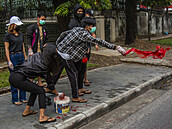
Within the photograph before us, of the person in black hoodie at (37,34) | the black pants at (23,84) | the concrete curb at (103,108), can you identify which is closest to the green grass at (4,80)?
the person in black hoodie at (37,34)

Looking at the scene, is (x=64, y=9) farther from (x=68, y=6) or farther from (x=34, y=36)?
(x=34, y=36)

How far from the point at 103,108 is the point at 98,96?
2.49ft

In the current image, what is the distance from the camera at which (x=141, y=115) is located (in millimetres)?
4707

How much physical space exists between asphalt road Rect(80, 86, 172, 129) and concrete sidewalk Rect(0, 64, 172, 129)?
17cm

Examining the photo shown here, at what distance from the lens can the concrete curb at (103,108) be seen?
4.05m

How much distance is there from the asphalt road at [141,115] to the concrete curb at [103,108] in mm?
96

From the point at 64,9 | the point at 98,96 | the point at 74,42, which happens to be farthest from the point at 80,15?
the point at 64,9

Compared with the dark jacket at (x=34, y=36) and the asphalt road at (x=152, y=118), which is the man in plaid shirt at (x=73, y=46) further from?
the dark jacket at (x=34, y=36)

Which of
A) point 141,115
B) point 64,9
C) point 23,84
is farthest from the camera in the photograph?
point 64,9

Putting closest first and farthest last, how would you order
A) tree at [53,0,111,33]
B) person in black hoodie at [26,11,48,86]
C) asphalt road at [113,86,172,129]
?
1. asphalt road at [113,86,172,129]
2. person in black hoodie at [26,11,48,86]
3. tree at [53,0,111,33]

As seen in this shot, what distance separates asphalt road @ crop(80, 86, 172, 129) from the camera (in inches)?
166

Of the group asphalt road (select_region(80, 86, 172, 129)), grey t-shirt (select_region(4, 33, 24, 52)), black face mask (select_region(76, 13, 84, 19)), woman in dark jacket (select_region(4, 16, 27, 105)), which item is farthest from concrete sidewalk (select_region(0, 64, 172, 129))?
black face mask (select_region(76, 13, 84, 19))

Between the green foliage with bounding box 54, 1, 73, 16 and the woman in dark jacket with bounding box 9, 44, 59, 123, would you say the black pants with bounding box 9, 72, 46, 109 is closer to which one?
the woman in dark jacket with bounding box 9, 44, 59, 123

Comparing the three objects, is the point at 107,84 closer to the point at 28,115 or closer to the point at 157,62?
the point at 28,115
